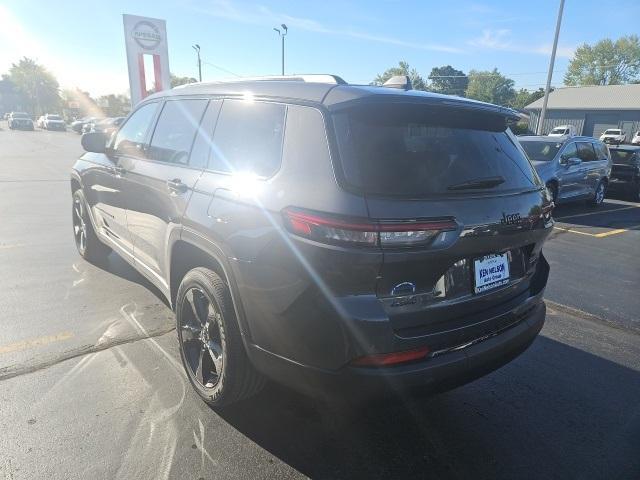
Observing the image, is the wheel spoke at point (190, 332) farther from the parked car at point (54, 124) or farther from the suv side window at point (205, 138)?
the parked car at point (54, 124)

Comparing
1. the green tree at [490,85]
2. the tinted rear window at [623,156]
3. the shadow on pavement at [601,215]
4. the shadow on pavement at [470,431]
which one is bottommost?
the shadow on pavement at [601,215]

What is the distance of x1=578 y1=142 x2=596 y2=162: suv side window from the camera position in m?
10.6

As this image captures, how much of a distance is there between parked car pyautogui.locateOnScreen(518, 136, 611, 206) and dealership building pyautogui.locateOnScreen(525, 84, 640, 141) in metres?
34.1

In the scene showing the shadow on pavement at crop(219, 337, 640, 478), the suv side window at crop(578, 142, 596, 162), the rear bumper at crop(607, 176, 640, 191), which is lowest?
the shadow on pavement at crop(219, 337, 640, 478)

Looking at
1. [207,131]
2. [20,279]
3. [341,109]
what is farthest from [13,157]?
[341,109]

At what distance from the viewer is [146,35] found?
14250 millimetres

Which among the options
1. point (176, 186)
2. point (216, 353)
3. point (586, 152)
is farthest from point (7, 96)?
point (216, 353)

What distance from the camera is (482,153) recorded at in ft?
8.24

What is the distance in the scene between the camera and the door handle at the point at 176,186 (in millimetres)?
2867

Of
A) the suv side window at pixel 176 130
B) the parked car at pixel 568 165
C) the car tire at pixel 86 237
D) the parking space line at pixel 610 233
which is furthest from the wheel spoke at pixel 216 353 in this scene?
the parked car at pixel 568 165

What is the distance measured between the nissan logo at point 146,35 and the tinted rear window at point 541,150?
11.3 metres

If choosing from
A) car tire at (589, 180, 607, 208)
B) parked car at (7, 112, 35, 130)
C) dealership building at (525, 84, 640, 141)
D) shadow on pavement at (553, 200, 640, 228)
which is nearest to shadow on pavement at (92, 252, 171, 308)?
shadow on pavement at (553, 200, 640, 228)

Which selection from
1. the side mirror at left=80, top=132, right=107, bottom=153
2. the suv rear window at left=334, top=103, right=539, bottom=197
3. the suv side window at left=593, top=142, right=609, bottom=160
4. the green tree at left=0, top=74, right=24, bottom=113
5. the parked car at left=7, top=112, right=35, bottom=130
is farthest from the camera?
the green tree at left=0, top=74, right=24, bottom=113

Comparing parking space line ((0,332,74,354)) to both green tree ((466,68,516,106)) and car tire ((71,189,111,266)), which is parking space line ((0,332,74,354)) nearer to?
car tire ((71,189,111,266))
